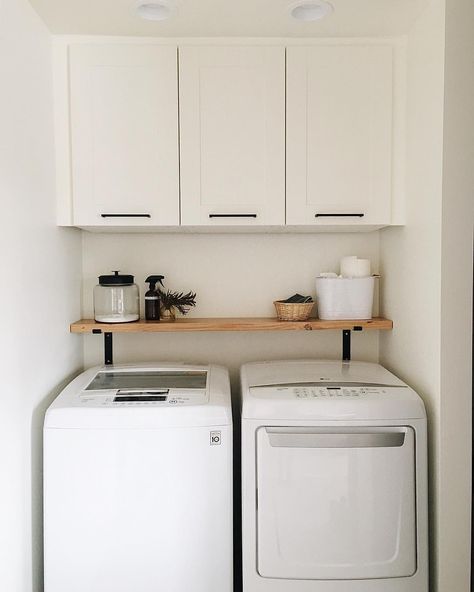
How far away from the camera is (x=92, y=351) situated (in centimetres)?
244

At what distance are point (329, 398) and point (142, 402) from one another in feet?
1.98

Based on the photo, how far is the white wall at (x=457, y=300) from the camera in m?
1.72

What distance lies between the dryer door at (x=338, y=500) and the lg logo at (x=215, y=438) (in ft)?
0.42

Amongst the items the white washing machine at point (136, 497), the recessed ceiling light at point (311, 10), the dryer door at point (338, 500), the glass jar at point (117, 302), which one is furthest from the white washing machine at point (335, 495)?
the recessed ceiling light at point (311, 10)

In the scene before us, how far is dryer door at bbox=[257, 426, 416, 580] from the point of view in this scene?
1.78 meters

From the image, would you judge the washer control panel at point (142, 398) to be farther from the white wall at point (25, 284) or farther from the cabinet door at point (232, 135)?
the cabinet door at point (232, 135)

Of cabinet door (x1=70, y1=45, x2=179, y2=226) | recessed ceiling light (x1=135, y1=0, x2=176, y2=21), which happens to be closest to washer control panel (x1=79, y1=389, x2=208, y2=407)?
cabinet door (x1=70, y1=45, x2=179, y2=226)

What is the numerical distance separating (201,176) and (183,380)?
2.47ft

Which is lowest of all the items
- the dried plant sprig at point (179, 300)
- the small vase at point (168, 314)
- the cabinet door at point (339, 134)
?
the small vase at point (168, 314)

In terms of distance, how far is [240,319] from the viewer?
7.66 feet

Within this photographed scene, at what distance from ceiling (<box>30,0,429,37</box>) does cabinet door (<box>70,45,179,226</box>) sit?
9 cm

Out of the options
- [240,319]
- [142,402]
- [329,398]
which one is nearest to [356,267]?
[240,319]

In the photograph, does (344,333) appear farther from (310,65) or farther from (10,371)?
(10,371)

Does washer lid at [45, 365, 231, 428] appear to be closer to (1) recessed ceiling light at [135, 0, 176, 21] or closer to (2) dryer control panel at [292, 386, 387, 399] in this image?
(2) dryer control panel at [292, 386, 387, 399]
